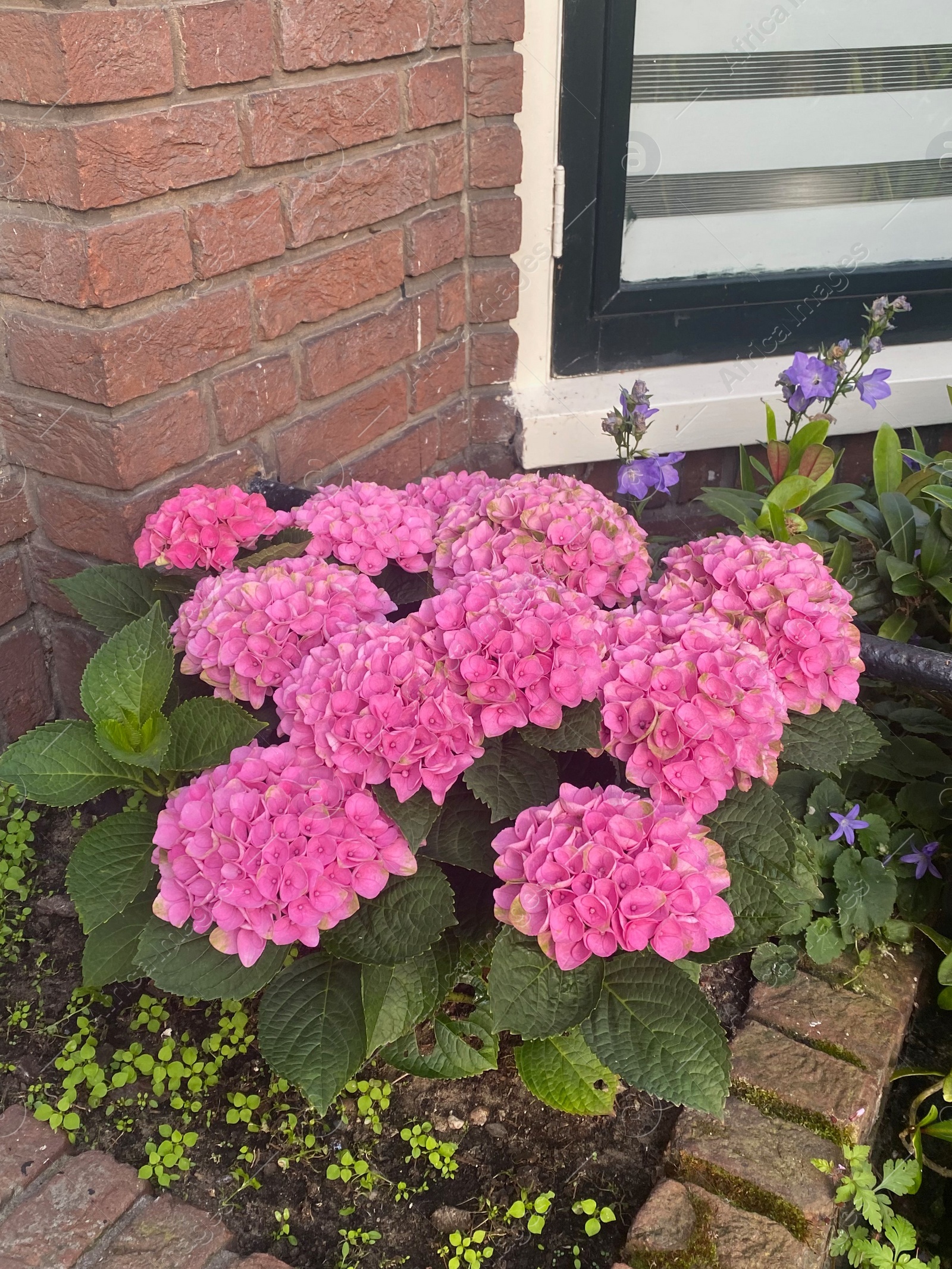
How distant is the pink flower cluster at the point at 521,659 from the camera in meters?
1.17

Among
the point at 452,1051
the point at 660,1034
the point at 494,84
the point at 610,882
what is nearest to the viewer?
the point at 610,882

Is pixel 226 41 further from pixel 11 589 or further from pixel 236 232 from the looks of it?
pixel 11 589

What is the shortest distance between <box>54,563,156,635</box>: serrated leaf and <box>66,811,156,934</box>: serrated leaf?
315 mm

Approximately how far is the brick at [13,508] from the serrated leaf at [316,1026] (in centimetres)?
82

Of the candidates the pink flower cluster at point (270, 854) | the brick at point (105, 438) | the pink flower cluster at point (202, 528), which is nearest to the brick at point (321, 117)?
the brick at point (105, 438)

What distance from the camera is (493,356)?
7.22 feet

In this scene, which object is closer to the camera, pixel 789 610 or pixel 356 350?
pixel 789 610

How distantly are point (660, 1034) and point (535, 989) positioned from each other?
0.49ft

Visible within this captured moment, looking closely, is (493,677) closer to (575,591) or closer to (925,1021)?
(575,591)

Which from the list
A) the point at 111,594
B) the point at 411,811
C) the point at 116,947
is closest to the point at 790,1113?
the point at 411,811

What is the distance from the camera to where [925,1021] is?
169cm

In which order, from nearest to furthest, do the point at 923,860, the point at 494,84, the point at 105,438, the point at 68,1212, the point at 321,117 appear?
the point at 68,1212 < the point at 105,438 < the point at 321,117 < the point at 923,860 < the point at 494,84

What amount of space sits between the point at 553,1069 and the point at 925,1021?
735 millimetres

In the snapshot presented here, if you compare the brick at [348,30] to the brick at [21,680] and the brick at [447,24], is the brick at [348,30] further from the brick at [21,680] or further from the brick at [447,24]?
the brick at [21,680]
